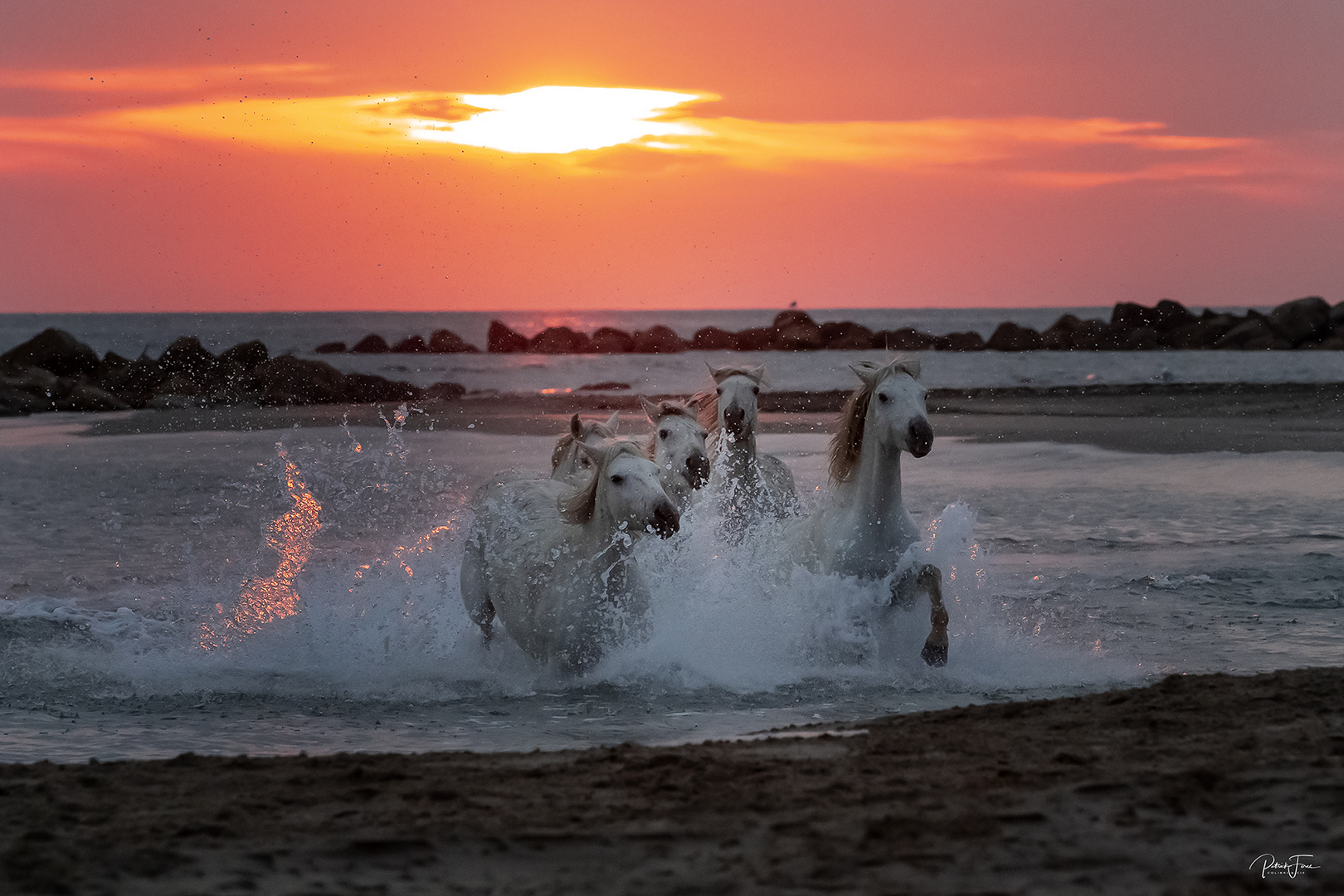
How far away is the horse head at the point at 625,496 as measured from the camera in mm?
6273

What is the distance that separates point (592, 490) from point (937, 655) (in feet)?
6.91

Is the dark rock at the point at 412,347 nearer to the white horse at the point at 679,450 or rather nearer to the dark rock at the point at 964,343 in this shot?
the dark rock at the point at 964,343

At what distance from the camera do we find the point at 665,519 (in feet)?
20.4

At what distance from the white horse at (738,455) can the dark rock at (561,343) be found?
204 feet

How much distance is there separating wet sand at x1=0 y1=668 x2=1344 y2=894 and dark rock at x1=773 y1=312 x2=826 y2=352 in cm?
6483

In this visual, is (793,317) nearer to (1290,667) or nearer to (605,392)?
(605,392)

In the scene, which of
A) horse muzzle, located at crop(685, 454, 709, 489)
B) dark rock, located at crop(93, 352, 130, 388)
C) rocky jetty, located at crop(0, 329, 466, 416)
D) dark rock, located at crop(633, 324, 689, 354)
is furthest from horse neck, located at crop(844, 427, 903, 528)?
dark rock, located at crop(633, 324, 689, 354)

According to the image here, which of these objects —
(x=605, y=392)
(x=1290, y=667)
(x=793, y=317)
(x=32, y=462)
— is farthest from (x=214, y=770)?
(x=793, y=317)

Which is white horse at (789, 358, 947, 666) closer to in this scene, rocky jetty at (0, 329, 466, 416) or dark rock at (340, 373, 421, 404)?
rocky jetty at (0, 329, 466, 416)

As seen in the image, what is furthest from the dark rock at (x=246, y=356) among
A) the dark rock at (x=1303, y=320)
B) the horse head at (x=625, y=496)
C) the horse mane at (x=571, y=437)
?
the dark rock at (x=1303, y=320)

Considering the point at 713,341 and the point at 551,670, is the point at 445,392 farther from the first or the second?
the point at 713,341

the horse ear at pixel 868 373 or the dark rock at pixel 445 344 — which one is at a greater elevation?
the dark rock at pixel 445 344

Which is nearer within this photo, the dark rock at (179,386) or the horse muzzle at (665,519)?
the horse muzzle at (665,519)

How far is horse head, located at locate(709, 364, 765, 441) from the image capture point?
333 inches
